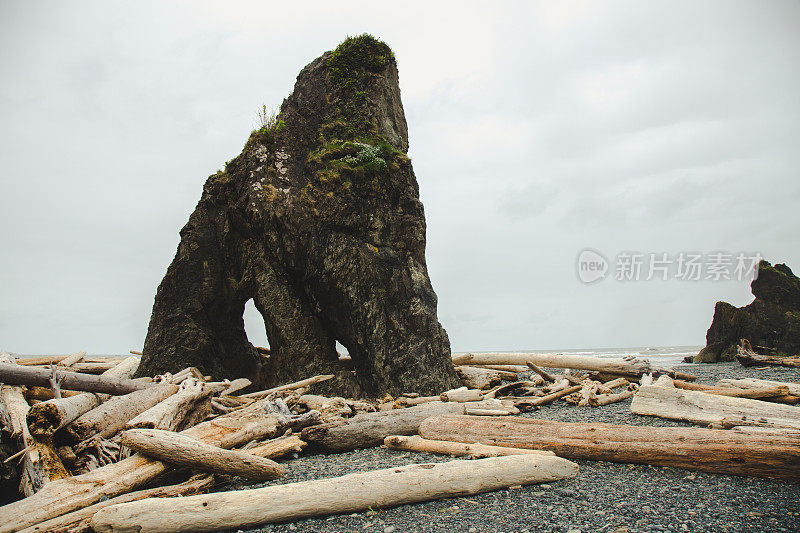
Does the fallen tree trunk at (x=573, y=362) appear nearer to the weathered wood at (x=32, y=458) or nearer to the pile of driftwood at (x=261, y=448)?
the pile of driftwood at (x=261, y=448)

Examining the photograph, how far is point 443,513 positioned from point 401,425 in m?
3.28

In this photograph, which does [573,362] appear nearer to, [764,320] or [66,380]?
[66,380]

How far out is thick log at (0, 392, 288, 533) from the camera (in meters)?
4.42

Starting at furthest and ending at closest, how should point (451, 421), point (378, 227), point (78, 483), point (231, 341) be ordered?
point (231, 341)
point (378, 227)
point (451, 421)
point (78, 483)

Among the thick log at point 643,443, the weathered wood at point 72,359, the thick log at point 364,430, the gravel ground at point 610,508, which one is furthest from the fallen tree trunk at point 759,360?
the weathered wood at point 72,359

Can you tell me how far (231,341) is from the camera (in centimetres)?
1586

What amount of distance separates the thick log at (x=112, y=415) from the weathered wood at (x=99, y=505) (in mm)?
1896

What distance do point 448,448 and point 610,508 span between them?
8.28 ft

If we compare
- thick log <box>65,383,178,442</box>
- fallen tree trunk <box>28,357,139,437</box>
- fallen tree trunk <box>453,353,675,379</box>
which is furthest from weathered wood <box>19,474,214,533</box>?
fallen tree trunk <box>453,353,675,379</box>

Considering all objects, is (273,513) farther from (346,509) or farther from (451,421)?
(451,421)

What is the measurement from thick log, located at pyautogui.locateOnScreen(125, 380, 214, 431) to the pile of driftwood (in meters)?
0.02

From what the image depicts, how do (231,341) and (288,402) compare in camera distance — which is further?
(231,341)

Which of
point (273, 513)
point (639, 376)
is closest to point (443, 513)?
point (273, 513)

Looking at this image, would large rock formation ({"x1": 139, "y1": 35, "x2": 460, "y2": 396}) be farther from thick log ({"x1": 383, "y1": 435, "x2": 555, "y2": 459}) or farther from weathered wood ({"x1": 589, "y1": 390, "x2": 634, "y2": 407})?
thick log ({"x1": 383, "y1": 435, "x2": 555, "y2": 459})
